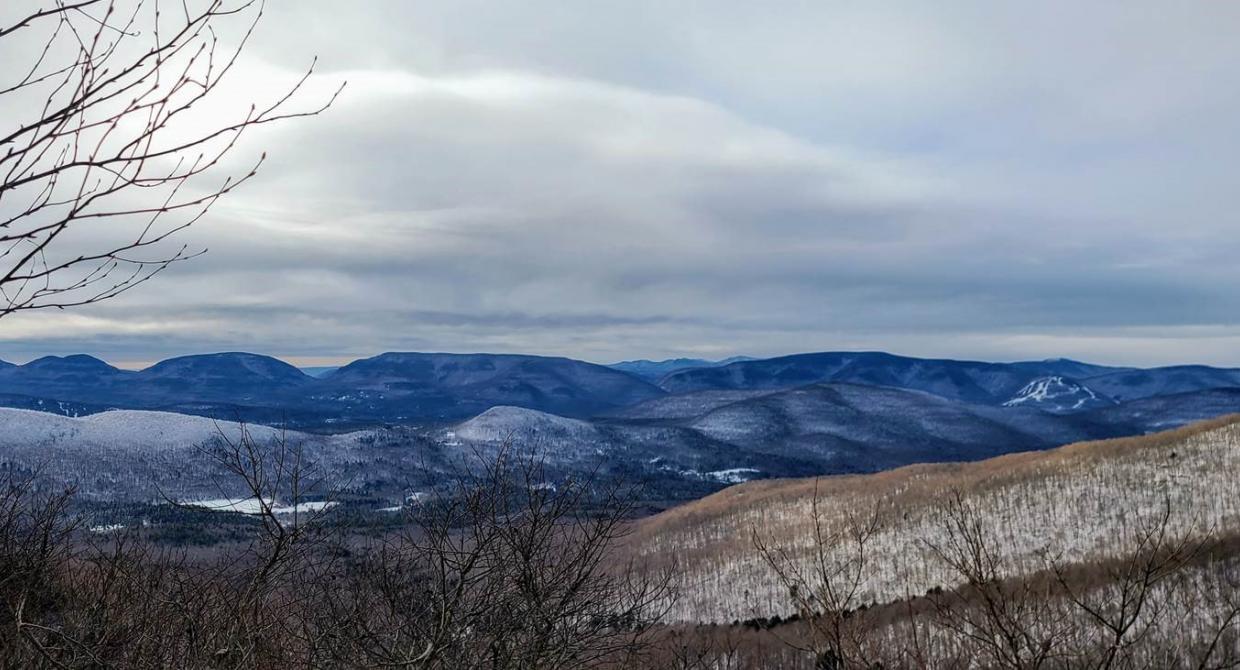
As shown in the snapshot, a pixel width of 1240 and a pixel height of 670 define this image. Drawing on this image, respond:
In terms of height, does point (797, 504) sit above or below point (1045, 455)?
below

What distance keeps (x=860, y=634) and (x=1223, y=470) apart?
101468mm

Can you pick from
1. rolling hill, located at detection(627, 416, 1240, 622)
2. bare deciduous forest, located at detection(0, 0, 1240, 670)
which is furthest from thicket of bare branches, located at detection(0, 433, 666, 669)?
rolling hill, located at detection(627, 416, 1240, 622)

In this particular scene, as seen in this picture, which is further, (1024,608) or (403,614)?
(403,614)

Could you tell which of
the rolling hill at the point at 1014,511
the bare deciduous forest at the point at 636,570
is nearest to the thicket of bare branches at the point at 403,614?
the bare deciduous forest at the point at 636,570

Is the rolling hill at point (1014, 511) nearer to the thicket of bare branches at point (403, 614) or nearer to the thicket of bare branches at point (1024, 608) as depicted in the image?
the thicket of bare branches at point (1024, 608)

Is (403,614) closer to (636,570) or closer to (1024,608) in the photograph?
(1024,608)

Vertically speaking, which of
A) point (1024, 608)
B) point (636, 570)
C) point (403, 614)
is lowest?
point (636, 570)

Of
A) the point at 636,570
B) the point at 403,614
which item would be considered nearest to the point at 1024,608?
the point at 403,614

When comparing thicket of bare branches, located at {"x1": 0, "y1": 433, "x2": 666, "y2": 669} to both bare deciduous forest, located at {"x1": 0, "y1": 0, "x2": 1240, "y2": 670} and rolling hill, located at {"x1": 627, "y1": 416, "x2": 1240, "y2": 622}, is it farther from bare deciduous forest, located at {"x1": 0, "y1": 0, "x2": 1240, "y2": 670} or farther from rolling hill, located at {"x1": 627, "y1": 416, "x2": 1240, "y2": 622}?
rolling hill, located at {"x1": 627, "y1": 416, "x2": 1240, "y2": 622}

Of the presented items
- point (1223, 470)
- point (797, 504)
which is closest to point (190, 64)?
point (1223, 470)

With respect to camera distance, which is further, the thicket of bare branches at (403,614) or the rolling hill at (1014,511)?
the rolling hill at (1014,511)

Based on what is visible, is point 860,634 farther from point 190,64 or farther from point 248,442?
point 248,442

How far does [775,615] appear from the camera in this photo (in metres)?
95.3

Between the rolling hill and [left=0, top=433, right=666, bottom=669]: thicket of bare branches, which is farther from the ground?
[left=0, top=433, right=666, bottom=669]: thicket of bare branches
